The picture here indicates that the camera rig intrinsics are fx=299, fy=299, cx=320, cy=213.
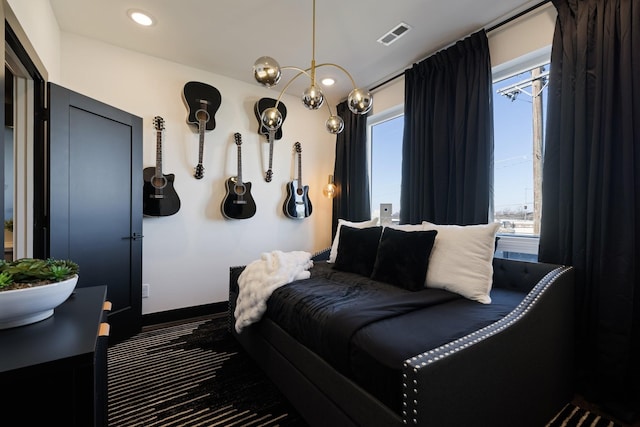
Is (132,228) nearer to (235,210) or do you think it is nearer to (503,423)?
(235,210)

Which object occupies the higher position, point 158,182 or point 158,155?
point 158,155

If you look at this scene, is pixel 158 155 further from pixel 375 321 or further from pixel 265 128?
pixel 375 321

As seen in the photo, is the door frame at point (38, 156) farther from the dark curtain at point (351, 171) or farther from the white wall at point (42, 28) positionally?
the dark curtain at point (351, 171)

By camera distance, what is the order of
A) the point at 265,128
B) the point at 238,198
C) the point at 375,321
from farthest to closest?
the point at 265,128 < the point at 238,198 < the point at 375,321

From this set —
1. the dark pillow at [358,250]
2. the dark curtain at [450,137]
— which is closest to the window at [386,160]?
the dark curtain at [450,137]

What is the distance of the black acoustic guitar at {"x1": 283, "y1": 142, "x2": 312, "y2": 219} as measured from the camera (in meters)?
3.66

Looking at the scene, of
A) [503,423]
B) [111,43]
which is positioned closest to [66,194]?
[111,43]

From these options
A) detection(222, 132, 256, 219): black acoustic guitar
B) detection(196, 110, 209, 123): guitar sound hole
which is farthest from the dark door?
detection(222, 132, 256, 219): black acoustic guitar

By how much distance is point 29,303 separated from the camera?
0.81m

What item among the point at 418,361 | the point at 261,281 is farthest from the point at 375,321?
the point at 261,281

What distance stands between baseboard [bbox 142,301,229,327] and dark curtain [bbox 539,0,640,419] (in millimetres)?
2980

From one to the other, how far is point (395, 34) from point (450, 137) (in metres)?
0.97

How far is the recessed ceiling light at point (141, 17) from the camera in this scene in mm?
2250

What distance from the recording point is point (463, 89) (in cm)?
246
